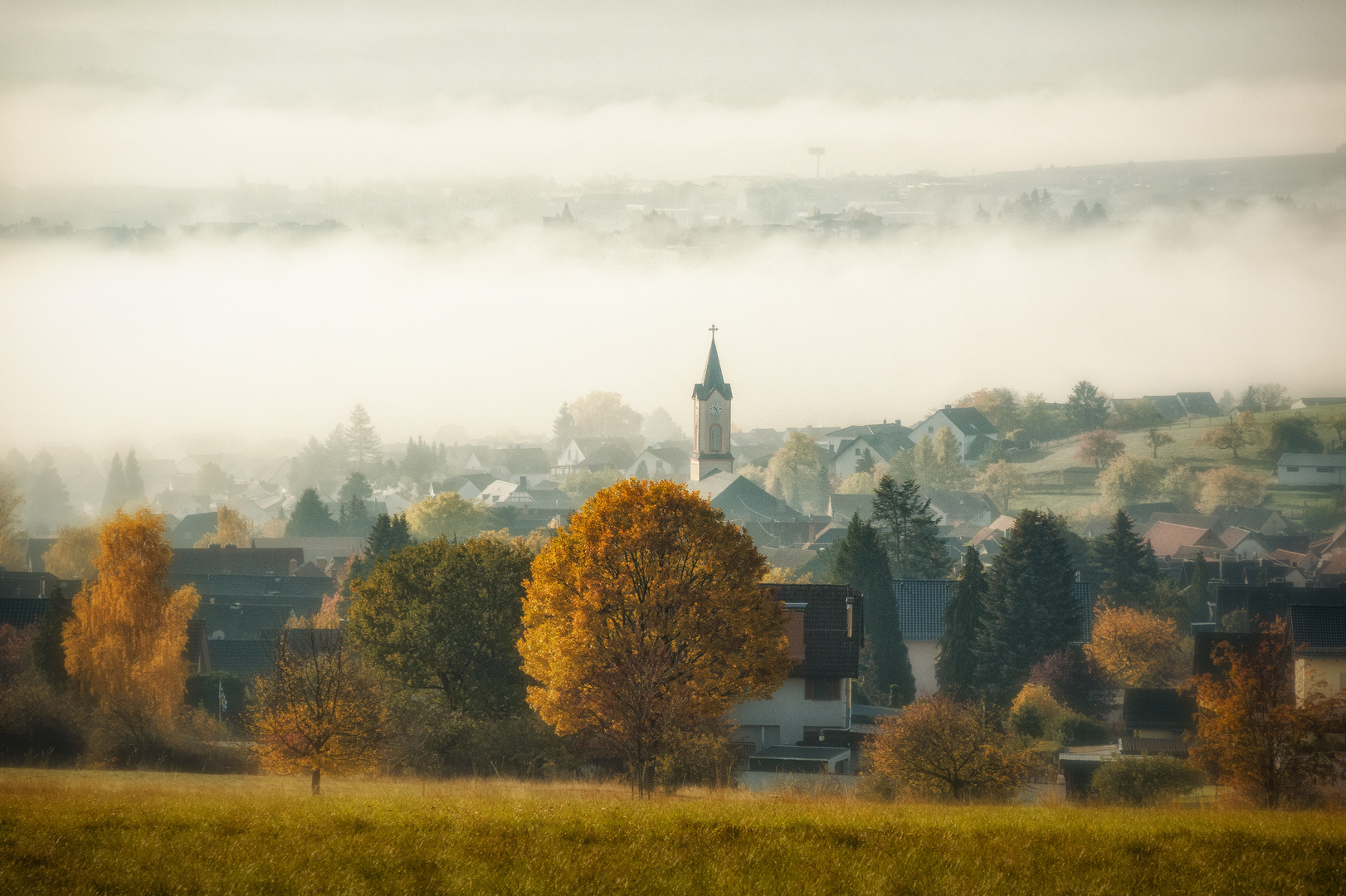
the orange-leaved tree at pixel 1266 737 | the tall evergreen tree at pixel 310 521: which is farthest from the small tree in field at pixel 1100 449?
the orange-leaved tree at pixel 1266 737

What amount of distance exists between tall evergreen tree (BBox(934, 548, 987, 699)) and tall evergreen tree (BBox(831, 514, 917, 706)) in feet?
5.64

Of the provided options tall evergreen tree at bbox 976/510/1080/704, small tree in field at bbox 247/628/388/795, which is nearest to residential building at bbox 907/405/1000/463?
tall evergreen tree at bbox 976/510/1080/704

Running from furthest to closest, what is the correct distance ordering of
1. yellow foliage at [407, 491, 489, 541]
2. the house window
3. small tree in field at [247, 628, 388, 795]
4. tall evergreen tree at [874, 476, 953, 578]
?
yellow foliage at [407, 491, 489, 541], tall evergreen tree at [874, 476, 953, 578], the house window, small tree in field at [247, 628, 388, 795]

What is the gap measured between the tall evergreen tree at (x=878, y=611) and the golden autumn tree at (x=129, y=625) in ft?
97.0

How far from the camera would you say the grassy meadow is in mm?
14359

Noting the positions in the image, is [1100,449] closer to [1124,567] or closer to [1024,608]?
[1124,567]

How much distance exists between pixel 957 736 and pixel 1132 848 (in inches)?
363

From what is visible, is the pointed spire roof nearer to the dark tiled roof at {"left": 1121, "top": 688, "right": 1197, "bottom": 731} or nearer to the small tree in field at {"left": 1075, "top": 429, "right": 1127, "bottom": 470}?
the small tree in field at {"left": 1075, "top": 429, "right": 1127, "bottom": 470}

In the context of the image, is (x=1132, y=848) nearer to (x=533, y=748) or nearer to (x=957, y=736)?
(x=957, y=736)

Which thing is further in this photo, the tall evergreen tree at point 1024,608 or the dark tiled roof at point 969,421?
the dark tiled roof at point 969,421

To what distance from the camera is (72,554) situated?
11506 cm

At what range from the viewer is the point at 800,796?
2142 cm

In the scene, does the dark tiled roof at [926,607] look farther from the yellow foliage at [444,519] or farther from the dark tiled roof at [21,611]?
the yellow foliage at [444,519]

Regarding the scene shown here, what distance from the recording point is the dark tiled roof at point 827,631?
1496 inches
